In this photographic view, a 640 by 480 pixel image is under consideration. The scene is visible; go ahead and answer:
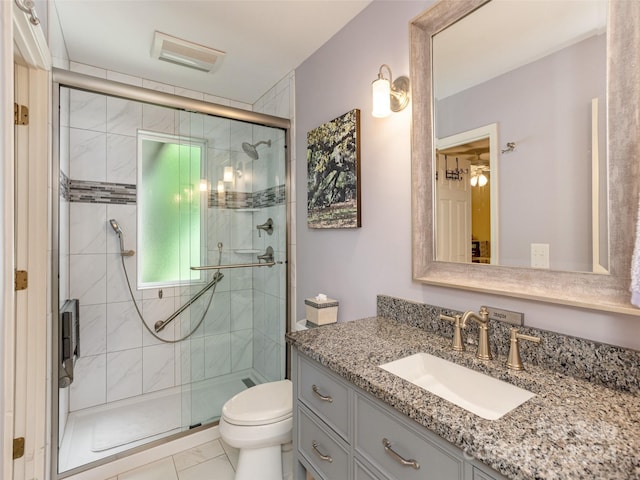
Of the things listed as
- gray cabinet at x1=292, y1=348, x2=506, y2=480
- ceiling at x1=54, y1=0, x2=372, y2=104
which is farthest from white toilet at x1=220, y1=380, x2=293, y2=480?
ceiling at x1=54, y1=0, x2=372, y2=104

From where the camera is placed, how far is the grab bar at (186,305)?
2.18 metres

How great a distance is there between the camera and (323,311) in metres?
1.83

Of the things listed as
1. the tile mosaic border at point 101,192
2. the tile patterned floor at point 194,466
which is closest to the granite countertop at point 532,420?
the tile patterned floor at point 194,466

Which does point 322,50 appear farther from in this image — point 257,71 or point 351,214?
point 351,214

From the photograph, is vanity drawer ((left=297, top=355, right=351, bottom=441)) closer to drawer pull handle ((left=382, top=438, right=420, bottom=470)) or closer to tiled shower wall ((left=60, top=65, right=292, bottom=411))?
drawer pull handle ((left=382, top=438, right=420, bottom=470))

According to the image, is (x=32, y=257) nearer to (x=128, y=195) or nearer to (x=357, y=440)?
(x=128, y=195)

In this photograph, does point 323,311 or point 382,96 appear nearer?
point 382,96

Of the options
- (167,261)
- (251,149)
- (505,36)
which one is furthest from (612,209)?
(167,261)

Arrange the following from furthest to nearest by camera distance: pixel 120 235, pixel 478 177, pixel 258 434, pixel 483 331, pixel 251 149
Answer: pixel 120 235
pixel 251 149
pixel 258 434
pixel 478 177
pixel 483 331

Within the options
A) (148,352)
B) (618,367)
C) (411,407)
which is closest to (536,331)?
(618,367)

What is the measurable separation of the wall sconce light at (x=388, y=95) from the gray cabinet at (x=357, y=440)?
1098 mm

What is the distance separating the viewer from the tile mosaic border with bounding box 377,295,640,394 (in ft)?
2.71

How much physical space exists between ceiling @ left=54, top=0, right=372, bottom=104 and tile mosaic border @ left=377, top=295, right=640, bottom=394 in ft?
5.45

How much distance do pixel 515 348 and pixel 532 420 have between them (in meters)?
0.33
